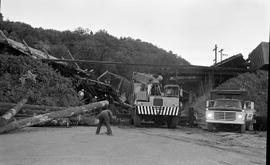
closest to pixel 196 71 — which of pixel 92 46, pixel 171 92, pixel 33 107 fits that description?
pixel 171 92

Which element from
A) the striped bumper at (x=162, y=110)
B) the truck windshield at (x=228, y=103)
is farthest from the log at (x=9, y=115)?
the truck windshield at (x=228, y=103)

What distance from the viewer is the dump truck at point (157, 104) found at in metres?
27.2

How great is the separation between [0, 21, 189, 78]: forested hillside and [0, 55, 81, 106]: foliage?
1163 inches

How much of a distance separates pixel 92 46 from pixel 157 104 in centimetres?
4057

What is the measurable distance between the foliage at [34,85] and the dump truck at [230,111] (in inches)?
340

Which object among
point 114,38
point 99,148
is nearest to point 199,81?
point 114,38

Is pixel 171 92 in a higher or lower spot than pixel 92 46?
lower

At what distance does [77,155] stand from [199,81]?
4135 cm

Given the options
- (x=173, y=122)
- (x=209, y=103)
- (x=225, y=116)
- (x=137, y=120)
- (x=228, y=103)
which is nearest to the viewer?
(x=225, y=116)

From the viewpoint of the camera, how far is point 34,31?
70875mm

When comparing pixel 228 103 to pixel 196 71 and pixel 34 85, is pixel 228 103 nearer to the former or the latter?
pixel 34 85

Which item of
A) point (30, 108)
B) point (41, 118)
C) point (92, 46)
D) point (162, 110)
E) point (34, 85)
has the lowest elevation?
point (41, 118)

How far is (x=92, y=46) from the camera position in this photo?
218ft

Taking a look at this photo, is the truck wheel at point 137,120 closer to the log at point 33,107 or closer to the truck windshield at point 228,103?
the truck windshield at point 228,103
